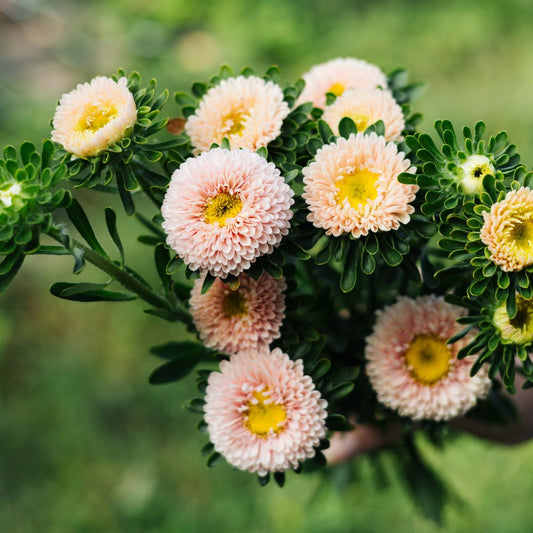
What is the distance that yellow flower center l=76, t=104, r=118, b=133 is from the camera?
0.79 m

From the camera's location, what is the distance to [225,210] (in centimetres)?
76

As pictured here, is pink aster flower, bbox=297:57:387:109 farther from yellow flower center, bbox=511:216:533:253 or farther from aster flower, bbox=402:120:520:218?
yellow flower center, bbox=511:216:533:253

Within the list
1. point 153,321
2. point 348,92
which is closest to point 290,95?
point 348,92

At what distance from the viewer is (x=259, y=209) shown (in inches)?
28.5

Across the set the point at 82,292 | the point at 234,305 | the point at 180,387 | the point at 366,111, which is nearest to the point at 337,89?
the point at 366,111

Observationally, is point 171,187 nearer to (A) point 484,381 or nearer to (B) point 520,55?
(A) point 484,381

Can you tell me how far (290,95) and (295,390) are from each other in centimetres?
38

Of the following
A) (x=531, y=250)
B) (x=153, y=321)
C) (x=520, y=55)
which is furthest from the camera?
(x=520, y=55)

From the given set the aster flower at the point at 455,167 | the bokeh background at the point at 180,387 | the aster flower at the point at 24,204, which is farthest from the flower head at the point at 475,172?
the bokeh background at the point at 180,387

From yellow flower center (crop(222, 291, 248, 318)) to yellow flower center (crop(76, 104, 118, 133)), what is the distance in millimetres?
261

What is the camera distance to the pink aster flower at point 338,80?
3.09 feet

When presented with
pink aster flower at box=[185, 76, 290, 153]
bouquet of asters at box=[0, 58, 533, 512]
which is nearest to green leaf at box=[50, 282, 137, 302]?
bouquet of asters at box=[0, 58, 533, 512]

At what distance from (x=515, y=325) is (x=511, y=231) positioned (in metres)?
0.12

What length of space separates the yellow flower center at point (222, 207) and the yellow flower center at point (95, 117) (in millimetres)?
165
